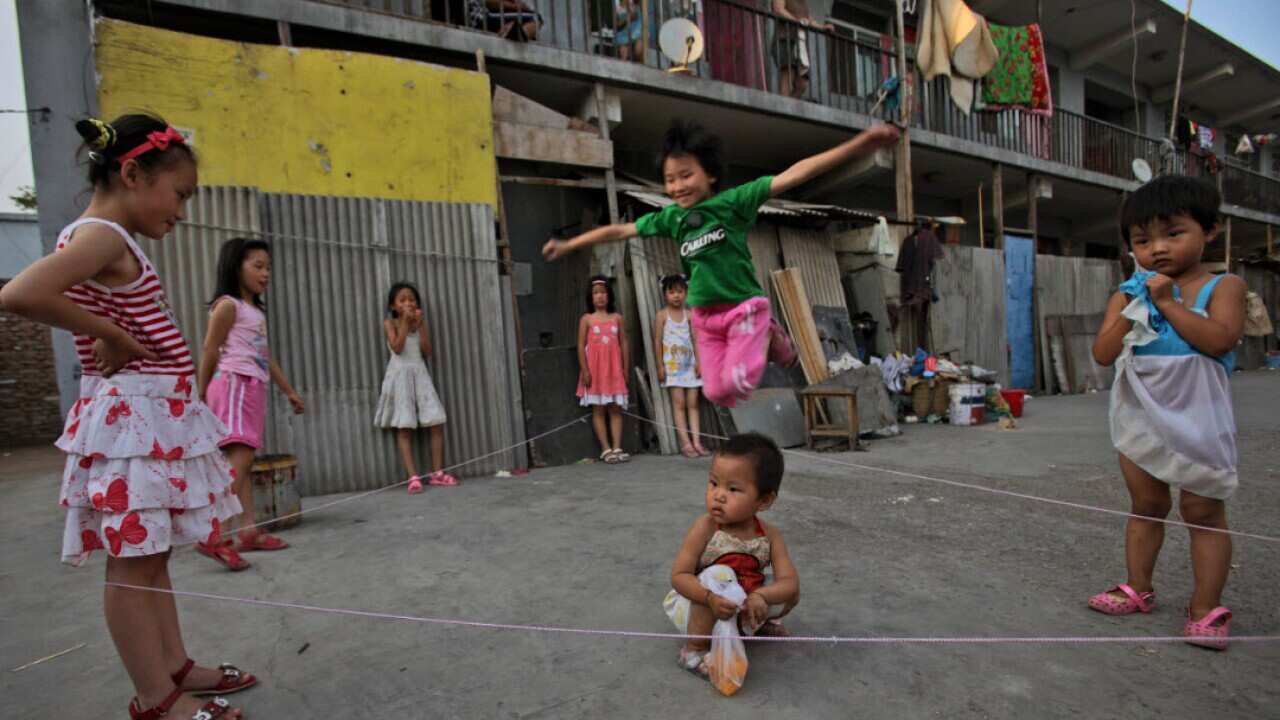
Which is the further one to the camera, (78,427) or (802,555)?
(802,555)

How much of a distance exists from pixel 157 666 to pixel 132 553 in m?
0.32

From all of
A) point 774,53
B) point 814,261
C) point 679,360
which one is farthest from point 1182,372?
point 774,53

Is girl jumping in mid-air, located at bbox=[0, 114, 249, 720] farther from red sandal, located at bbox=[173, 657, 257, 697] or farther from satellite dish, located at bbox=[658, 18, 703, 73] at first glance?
satellite dish, located at bbox=[658, 18, 703, 73]

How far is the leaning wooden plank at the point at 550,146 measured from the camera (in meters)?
6.38

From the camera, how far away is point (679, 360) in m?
6.34

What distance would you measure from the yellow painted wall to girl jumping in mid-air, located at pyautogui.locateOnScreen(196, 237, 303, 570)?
81.5 inches

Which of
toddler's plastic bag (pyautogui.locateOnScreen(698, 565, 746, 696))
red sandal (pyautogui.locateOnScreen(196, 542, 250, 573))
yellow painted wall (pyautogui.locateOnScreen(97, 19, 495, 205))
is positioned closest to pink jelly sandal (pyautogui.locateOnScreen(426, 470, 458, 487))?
red sandal (pyautogui.locateOnScreen(196, 542, 250, 573))

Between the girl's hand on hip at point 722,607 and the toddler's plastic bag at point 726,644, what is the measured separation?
32 millimetres

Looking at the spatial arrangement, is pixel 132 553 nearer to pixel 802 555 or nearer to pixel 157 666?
pixel 157 666

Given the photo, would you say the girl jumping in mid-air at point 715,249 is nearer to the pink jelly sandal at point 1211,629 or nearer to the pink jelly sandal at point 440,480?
the pink jelly sandal at point 1211,629

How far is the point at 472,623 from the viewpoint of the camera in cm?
223

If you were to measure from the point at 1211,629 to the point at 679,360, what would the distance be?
183 inches

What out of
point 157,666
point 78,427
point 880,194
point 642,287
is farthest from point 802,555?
point 880,194

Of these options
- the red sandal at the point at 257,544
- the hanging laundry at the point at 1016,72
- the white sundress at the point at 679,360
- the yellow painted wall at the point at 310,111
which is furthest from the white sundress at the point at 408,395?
the hanging laundry at the point at 1016,72
